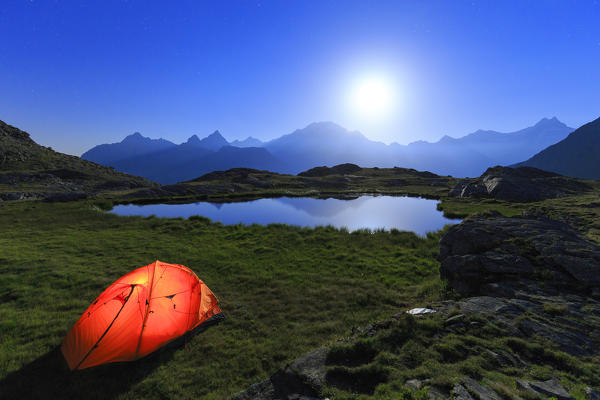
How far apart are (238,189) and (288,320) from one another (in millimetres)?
79983

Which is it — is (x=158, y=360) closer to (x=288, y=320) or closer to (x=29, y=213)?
(x=288, y=320)

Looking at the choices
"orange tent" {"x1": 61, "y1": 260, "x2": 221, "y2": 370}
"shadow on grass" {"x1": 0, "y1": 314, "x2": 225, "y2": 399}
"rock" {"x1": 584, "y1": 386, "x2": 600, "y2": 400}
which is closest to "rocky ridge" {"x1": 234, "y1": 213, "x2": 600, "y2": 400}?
"rock" {"x1": 584, "y1": 386, "x2": 600, "y2": 400}

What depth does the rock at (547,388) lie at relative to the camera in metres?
5.59

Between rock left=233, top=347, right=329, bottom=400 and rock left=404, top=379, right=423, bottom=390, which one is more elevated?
rock left=404, top=379, right=423, bottom=390

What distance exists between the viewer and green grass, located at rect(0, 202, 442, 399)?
8391 millimetres

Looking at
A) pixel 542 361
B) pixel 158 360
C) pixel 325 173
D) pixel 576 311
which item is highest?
pixel 325 173

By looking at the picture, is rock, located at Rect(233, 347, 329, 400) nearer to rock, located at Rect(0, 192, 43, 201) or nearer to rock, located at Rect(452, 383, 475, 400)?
rock, located at Rect(452, 383, 475, 400)

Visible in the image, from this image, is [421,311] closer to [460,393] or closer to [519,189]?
A: [460,393]

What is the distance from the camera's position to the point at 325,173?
15862 cm

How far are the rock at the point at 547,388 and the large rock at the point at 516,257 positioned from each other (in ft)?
17.2

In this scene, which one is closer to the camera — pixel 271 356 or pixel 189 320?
pixel 271 356

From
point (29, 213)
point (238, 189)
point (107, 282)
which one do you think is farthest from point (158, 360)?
point (238, 189)

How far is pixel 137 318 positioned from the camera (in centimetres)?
950

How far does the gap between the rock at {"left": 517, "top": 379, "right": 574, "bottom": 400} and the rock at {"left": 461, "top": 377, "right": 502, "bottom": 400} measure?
96cm
